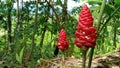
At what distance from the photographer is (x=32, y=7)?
7801 mm

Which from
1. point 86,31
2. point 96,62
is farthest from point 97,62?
point 86,31

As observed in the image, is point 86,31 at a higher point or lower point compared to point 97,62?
higher

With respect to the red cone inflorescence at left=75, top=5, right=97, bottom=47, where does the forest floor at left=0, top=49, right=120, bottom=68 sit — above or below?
below

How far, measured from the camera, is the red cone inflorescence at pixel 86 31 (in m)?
1.46

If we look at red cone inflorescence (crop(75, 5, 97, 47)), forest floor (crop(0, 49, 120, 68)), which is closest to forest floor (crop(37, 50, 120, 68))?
forest floor (crop(0, 49, 120, 68))

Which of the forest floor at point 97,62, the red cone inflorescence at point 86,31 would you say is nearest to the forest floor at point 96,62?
the forest floor at point 97,62

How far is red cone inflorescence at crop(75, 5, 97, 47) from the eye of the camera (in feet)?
4.78

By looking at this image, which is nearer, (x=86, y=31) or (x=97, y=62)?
(x=86, y=31)

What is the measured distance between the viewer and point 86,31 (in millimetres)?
1471

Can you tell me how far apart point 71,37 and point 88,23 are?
156 inches

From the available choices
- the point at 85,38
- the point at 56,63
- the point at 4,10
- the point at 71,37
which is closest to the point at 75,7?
the point at 4,10

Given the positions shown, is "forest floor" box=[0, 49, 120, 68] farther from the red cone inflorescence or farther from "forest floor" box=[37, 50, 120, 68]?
the red cone inflorescence

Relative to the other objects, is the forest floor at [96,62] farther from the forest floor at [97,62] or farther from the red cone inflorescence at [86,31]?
the red cone inflorescence at [86,31]

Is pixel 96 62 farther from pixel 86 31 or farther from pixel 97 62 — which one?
pixel 86 31
